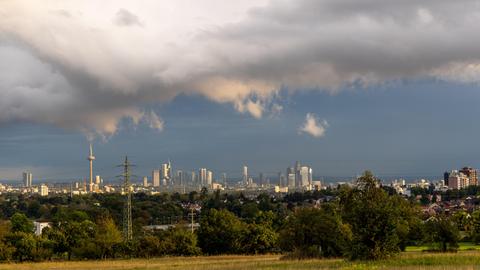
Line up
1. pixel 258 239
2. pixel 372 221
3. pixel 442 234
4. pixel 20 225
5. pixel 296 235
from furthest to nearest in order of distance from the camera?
pixel 20 225, pixel 258 239, pixel 442 234, pixel 296 235, pixel 372 221

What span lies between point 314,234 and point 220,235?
70.9 feet

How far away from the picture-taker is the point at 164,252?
68562 mm

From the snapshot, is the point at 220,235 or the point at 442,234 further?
the point at 220,235

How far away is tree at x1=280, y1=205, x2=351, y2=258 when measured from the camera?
53.0 metres

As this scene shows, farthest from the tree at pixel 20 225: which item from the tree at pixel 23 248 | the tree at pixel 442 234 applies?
the tree at pixel 442 234

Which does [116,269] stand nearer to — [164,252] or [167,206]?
[164,252]

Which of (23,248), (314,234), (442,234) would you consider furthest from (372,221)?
(23,248)

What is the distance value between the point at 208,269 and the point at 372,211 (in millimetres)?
11208

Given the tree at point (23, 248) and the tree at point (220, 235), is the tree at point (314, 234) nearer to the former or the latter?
the tree at point (220, 235)

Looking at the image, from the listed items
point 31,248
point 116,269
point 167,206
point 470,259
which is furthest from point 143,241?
point 167,206

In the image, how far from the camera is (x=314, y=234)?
54531 mm

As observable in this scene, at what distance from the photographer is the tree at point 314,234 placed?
5300 cm

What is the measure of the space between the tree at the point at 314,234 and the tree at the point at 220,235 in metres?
15.8

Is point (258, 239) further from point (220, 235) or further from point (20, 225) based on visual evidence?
point (20, 225)
